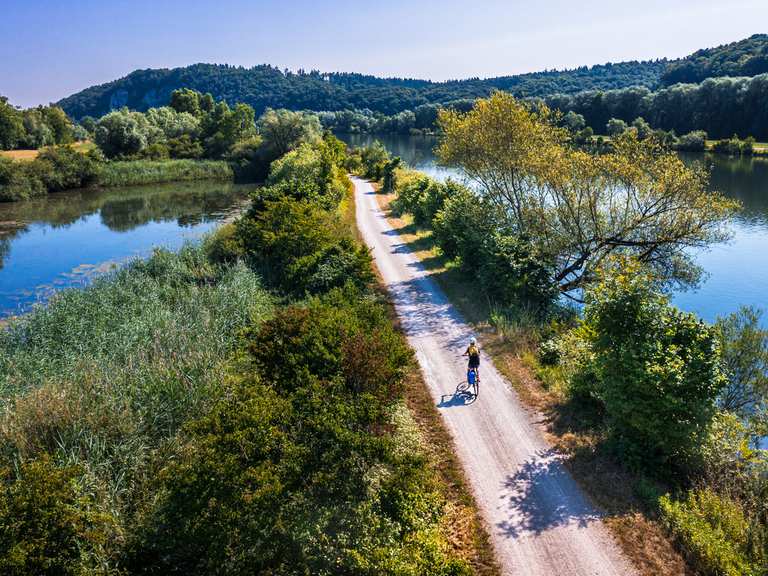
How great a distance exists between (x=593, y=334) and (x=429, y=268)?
16.2 metres

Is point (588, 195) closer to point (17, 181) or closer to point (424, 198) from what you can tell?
point (424, 198)

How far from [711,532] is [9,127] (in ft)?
325

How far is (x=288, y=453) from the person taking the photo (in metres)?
8.75

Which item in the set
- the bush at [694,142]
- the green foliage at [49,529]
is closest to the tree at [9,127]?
the green foliage at [49,529]

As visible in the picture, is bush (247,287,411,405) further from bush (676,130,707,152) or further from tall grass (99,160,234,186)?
bush (676,130,707,152)

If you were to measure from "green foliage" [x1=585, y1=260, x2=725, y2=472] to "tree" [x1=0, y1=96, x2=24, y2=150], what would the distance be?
94197 millimetres

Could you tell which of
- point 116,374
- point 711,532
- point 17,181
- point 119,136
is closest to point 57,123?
point 119,136

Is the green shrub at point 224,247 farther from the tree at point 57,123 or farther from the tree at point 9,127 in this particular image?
the tree at point 57,123

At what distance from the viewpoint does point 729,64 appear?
11212 centimetres

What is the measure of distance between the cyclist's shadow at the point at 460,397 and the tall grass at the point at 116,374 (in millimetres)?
6425

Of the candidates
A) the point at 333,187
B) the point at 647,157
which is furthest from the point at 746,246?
the point at 333,187

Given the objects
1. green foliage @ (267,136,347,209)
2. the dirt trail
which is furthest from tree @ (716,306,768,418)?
green foliage @ (267,136,347,209)

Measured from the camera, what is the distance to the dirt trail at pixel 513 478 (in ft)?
29.9

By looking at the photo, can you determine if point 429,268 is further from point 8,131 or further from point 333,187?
point 8,131
